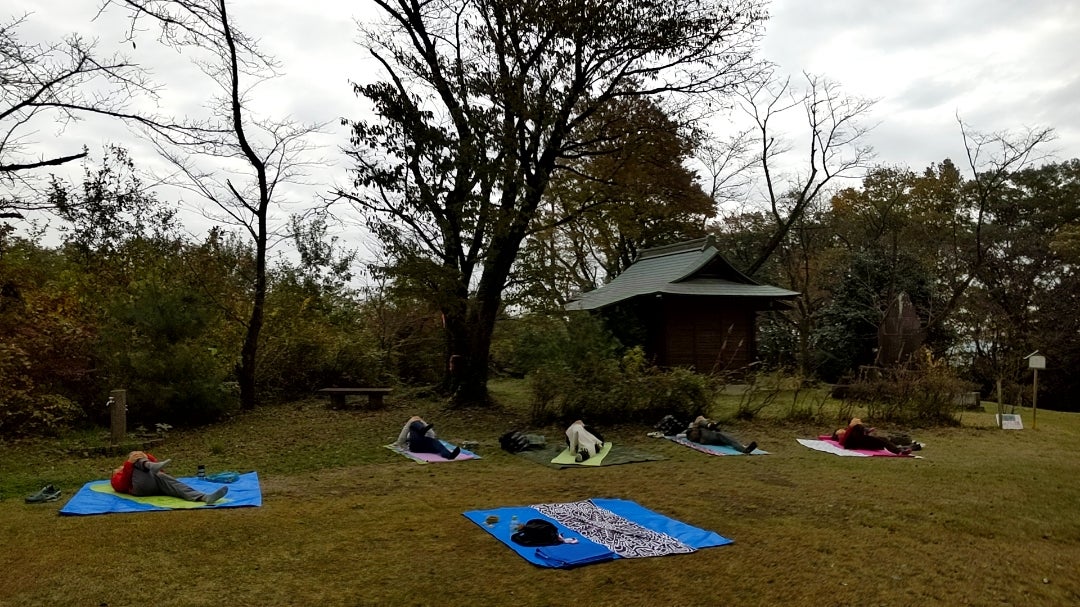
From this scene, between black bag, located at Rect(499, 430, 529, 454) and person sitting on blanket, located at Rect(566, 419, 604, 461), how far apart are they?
2.37ft

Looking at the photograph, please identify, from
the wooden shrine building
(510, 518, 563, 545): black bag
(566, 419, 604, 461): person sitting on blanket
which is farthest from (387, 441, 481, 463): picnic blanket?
the wooden shrine building

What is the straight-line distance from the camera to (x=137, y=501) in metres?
6.08

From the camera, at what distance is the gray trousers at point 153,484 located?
6.25 m

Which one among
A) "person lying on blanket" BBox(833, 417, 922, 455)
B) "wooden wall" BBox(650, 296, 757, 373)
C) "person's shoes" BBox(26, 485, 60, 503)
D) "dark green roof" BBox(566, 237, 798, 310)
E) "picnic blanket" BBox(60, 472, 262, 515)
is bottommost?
"person's shoes" BBox(26, 485, 60, 503)

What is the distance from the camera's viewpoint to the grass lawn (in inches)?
156

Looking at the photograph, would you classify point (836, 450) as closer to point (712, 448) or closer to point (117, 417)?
point (712, 448)

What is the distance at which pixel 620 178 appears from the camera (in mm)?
14414

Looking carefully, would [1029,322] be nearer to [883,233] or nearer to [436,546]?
[883,233]

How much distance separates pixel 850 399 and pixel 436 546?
11.0m

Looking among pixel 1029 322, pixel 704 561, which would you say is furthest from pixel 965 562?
pixel 1029 322

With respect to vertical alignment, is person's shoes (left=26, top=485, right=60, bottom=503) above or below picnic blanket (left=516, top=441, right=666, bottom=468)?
below

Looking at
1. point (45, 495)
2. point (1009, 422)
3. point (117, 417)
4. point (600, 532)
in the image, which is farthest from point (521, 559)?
point (1009, 422)

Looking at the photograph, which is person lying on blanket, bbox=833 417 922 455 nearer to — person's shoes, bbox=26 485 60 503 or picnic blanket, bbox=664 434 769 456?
picnic blanket, bbox=664 434 769 456

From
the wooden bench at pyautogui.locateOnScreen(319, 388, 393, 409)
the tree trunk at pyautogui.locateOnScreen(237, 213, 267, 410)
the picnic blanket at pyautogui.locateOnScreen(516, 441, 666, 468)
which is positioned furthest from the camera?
the wooden bench at pyautogui.locateOnScreen(319, 388, 393, 409)
